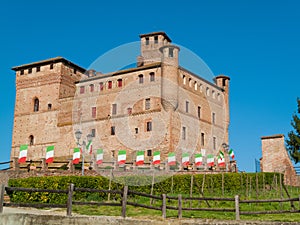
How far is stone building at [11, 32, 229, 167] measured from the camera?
4094 centimetres

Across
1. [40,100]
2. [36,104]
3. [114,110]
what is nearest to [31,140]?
[36,104]

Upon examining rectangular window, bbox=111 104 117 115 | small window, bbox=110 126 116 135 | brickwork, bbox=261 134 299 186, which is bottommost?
brickwork, bbox=261 134 299 186

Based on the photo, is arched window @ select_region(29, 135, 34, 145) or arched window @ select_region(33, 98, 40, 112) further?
arched window @ select_region(33, 98, 40, 112)

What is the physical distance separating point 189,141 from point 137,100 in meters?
6.53

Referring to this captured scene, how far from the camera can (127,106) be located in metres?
42.8

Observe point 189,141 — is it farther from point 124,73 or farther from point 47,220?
point 47,220

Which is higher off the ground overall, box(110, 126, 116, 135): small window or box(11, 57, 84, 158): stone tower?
box(11, 57, 84, 158): stone tower

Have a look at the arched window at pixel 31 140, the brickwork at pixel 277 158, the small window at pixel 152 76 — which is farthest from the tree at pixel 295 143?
the arched window at pixel 31 140

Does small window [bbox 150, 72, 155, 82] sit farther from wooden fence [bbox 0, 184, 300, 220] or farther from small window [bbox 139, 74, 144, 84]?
wooden fence [bbox 0, 184, 300, 220]

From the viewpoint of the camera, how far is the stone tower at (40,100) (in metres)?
46.3

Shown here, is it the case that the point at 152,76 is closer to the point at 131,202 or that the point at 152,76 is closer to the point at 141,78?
the point at 141,78

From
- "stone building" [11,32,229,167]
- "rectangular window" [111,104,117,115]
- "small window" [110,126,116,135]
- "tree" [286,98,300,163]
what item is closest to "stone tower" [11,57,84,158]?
"stone building" [11,32,229,167]

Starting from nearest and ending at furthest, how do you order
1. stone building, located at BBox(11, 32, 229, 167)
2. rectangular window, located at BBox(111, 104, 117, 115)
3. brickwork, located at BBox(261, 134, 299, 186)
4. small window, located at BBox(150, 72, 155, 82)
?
brickwork, located at BBox(261, 134, 299, 186)
stone building, located at BBox(11, 32, 229, 167)
small window, located at BBox(150, 72, 155, 82)
rectangular window, located at BBox(111, 104, 117, 115)

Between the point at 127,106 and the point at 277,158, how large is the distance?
742 inches
